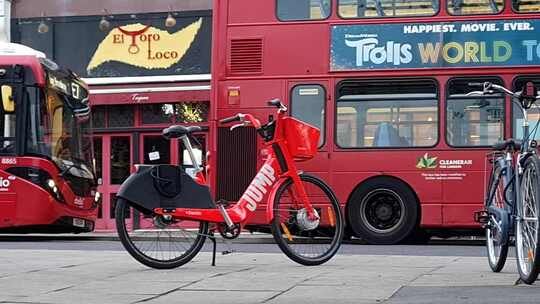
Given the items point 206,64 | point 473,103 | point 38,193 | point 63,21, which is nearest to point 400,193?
point 473,103

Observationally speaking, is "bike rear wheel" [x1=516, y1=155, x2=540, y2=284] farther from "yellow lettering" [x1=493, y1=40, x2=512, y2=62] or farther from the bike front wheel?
"yellow lettering" [x1=493, y1=40, x2=512, y2=62]

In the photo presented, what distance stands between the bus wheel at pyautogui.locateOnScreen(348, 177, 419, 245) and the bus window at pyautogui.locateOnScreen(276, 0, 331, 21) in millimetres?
2703

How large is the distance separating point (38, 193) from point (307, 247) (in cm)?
761

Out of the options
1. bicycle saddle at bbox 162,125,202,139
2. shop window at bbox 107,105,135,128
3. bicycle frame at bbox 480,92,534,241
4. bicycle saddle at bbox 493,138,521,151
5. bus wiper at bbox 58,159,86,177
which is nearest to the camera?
bicycle frame at bbox 480,92,534,241

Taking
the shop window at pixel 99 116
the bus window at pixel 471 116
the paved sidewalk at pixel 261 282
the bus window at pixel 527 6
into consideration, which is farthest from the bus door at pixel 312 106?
the shop window at pixel 99 116

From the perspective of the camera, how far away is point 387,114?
14.1 meters

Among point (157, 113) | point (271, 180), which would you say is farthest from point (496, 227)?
point (157, 113)

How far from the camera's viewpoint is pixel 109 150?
22391 millimetres

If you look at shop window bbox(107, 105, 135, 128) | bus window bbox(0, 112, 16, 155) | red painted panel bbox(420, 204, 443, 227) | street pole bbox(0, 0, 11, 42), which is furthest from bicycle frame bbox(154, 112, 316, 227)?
street pole bbox(0, 0, 11, 42)

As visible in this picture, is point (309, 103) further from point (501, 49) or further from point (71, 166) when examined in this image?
point (71, 166)

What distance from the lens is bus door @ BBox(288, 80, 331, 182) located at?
14.2 metres

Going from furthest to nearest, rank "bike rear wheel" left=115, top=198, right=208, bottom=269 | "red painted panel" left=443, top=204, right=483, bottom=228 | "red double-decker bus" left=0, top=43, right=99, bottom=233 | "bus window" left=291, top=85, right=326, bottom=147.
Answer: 1. "red double-decker bus" left=0, top=43, right=99, bottom=233
2. "bus window" left=291, top=85, right=326, bottom=147
3. "red painted panel" left=443, top=204, right=483, bottom=228
4. "bike rear wheel" left=115, top=198, right=208, bottom=269

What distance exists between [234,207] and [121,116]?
14.5 metres

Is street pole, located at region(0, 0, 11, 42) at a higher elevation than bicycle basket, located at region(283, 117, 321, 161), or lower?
higher
